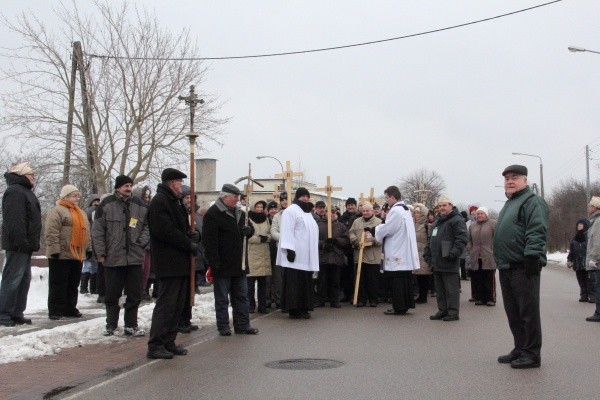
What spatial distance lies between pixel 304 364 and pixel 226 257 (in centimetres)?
279

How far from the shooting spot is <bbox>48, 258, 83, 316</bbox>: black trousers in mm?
11617

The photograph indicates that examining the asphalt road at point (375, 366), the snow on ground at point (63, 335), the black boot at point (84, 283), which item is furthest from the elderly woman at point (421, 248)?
the black boot at point (84, 283)

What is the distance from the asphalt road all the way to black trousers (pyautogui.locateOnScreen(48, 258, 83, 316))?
106 inches

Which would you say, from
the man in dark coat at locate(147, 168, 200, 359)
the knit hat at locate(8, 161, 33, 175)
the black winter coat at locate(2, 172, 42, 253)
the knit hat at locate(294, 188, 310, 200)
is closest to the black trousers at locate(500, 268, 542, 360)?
the man in dark coat at locate(147, 168, 200, 359)

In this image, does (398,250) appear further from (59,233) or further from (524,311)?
(59,233)

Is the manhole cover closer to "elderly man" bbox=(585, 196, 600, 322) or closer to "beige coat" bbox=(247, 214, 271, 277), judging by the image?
"beige coat" bbox=(247, 214, 271, 277)

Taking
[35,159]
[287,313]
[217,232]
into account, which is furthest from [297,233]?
[35,159]

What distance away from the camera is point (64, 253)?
38.0 feet

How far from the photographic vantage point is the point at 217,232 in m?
10.4

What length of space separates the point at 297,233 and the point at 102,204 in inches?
146

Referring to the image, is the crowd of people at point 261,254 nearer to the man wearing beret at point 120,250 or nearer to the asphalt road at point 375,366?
the man wearing beret at point 120,250

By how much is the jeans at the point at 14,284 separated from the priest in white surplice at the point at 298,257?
398cm

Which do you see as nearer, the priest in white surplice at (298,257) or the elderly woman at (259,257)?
the priest in white surplice at (298,257)

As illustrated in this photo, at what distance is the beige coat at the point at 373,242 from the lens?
49.0 ft
